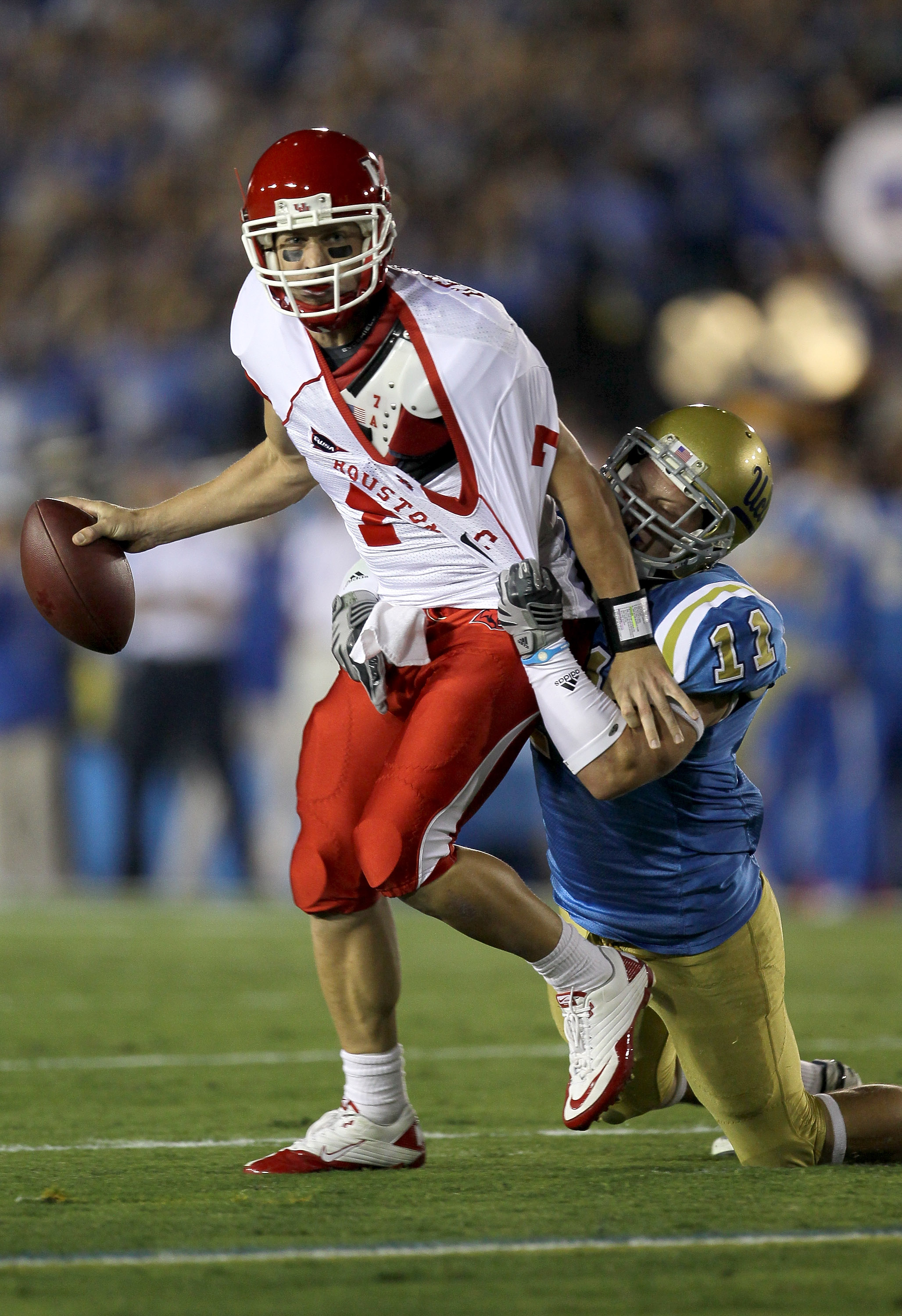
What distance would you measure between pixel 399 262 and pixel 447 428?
673cm

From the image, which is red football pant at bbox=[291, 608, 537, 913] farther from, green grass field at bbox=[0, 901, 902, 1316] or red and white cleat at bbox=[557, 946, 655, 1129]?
green grass field at bbox=[0, 901, 902, 1316]

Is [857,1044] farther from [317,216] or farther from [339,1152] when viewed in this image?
[317,216]

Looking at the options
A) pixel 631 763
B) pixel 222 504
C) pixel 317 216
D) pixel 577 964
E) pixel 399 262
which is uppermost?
pixel 399 262

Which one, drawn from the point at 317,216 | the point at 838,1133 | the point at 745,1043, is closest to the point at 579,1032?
the point at 745,1043

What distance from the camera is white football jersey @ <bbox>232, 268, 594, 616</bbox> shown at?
2.88 meters

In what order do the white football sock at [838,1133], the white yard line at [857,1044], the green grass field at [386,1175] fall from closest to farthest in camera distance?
the green grass field at [386,1175] → the white football sock at [838,1133] → the white yard line at [857,1044]

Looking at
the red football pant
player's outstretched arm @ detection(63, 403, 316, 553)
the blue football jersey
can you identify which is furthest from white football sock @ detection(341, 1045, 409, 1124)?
player's outstretched arm @ detection(63, 403, 316, 553)

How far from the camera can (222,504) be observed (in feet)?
10.9

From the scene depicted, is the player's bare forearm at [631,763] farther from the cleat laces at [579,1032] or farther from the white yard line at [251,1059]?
the white yard line at [251,1059]

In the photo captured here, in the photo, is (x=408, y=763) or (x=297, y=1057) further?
(x=297, y=1057)

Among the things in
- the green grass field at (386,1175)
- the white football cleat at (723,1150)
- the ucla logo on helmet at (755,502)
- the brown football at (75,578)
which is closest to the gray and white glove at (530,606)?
the ucla logo on helmet at (755,502)

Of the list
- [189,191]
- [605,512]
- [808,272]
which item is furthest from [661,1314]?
[189,191]

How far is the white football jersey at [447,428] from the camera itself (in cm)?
288

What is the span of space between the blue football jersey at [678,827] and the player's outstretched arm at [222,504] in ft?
2.08
